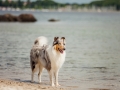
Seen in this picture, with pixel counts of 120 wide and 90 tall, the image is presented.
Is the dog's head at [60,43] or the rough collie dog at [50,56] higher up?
the dog's head at [60,43]

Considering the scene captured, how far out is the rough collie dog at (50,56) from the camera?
1392 cm

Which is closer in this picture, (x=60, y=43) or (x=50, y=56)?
(x=60, y=43)

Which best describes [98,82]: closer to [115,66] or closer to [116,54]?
[115,66]

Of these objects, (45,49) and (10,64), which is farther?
(10,64)

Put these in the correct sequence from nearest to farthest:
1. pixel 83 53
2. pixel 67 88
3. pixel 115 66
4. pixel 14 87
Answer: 1. pixel 14 87
2. pixel 67 88
3. pixel 115 66
4. pixel 83 53

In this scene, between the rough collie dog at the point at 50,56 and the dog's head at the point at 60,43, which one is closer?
the dog's head at the point at 60,43

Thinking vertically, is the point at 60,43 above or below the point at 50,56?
above

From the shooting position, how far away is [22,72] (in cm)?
1841

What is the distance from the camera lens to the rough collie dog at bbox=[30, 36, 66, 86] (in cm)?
1392

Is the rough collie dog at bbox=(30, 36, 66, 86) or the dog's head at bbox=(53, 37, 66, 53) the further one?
the rough collie dog at bbox=(30, 36, 66, 86)

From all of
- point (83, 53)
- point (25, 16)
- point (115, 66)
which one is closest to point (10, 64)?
point (115, 66)

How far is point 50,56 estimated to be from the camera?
14.3 m

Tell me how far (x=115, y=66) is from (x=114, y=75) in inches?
102

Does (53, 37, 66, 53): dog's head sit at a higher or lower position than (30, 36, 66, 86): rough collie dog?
higher
